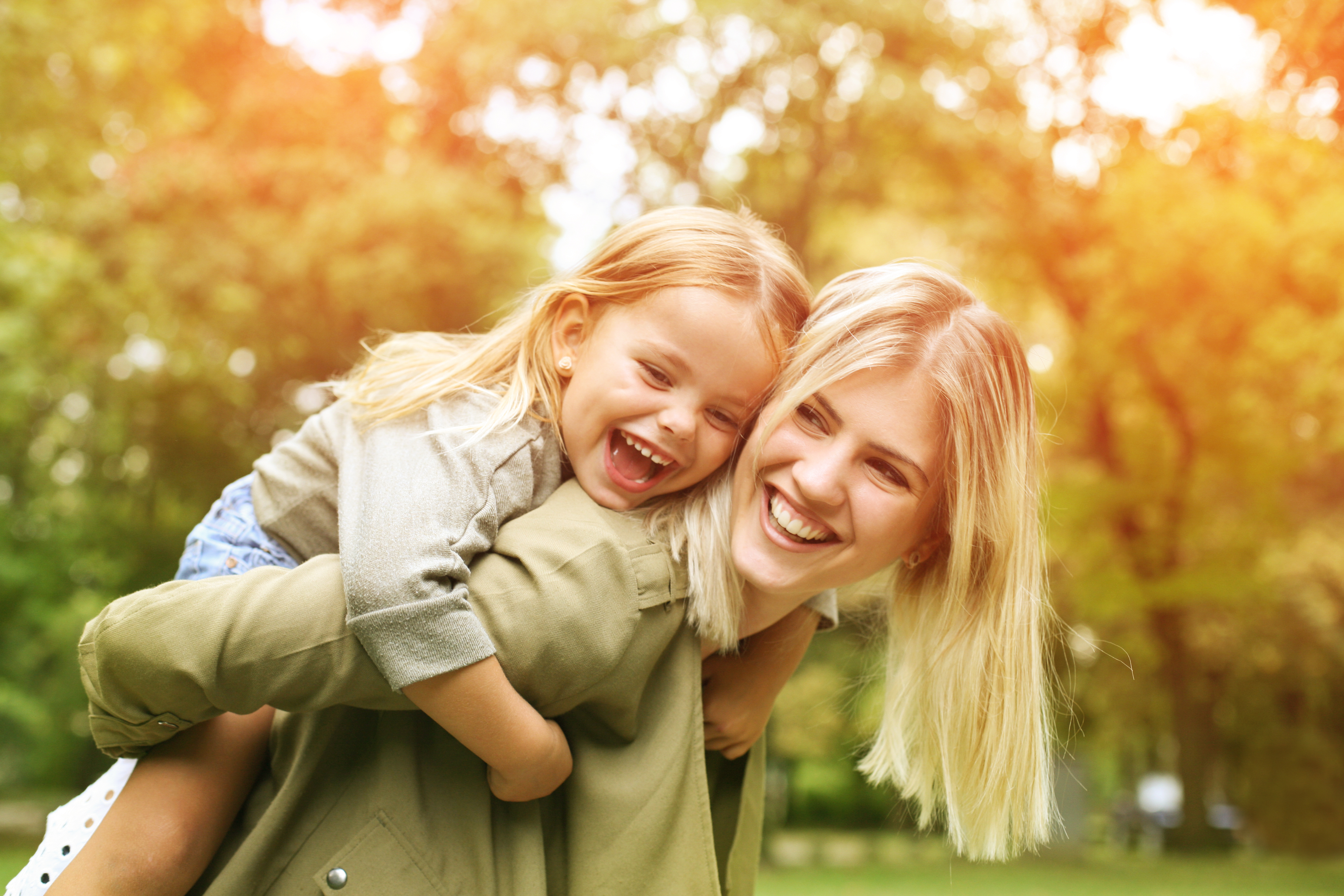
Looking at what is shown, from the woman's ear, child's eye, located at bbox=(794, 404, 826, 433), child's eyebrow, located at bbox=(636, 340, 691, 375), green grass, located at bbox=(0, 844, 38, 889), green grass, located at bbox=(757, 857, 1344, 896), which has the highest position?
child's eyebrow, located at bbox=(636, 340, 691, 375)

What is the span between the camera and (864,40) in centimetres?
1242

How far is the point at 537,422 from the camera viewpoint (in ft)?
7.47

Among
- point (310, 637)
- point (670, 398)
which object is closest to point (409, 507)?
point (310, 637)

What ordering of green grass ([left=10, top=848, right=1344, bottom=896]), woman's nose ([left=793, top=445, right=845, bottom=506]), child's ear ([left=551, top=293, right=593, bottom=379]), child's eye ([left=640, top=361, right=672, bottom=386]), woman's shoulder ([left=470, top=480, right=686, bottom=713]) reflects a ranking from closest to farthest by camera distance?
woman's shoulder ([left=470, top=480, right=686, bottom=713]) → woman's nose ([left=793, top=445, right=845, bottom=506]) → child's eye ([left=640, top=361, right=672, bottom=386]) → child's ear ([left=551, top=293, right=593, bottom=379]) → green grass ([left=10, top=848, right=1344, bottom=896])

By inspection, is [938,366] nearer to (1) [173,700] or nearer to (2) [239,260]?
(1) [173,700]

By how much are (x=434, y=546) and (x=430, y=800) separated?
1.61ft

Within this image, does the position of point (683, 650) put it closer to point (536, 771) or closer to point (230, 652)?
point (536, 771)

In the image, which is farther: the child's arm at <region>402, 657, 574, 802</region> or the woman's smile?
the woman's smile

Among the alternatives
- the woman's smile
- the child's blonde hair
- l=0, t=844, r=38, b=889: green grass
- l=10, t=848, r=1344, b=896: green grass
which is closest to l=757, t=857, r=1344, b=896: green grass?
l=10, t=848, r=1344, b=896: green grass

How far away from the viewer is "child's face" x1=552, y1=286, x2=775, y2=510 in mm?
2307

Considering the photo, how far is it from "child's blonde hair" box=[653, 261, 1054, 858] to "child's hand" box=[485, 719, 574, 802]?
36 centimetres

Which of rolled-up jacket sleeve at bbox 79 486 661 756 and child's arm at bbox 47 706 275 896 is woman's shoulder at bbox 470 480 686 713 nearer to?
rolled-up jacket sleeve at bbox 79 486 661 756

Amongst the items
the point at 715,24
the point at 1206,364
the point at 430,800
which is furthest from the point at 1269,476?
the point at 430,800

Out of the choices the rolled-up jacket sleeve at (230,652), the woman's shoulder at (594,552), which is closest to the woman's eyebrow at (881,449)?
the woman's shoulder at (594,552)
